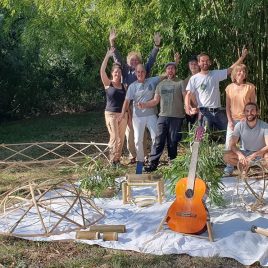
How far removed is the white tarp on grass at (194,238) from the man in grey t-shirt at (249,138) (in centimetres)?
56

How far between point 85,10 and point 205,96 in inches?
142

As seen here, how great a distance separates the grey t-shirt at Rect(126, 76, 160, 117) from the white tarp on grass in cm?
154

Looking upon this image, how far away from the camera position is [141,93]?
239 inches

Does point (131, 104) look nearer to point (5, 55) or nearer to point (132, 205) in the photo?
point (132, 205)

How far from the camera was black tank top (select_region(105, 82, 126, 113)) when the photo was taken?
250 inches

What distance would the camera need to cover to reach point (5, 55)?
11.9 meters

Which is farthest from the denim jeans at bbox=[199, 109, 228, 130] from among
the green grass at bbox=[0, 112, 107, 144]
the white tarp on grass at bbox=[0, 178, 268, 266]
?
the green grass at bbox=[0, 112, 107, 144]

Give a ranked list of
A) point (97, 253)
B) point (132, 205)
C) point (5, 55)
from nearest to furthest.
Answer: point (97, 253) < point (132, 205) < point (5, 55)

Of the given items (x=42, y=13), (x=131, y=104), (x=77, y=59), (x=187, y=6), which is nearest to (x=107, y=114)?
(x=131, y=104)

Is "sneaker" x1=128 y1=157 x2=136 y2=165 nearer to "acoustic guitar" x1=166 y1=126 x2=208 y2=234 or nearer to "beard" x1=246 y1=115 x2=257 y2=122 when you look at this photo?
"beard" x1=246 y1=115 x2=257 y2=122

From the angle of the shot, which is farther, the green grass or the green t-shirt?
the green grass

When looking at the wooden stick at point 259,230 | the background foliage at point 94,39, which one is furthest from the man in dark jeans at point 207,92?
the wooden stick at point 259,230

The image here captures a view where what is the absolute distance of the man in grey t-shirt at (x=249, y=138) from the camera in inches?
203

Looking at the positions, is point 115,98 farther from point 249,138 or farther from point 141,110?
point 249,138
